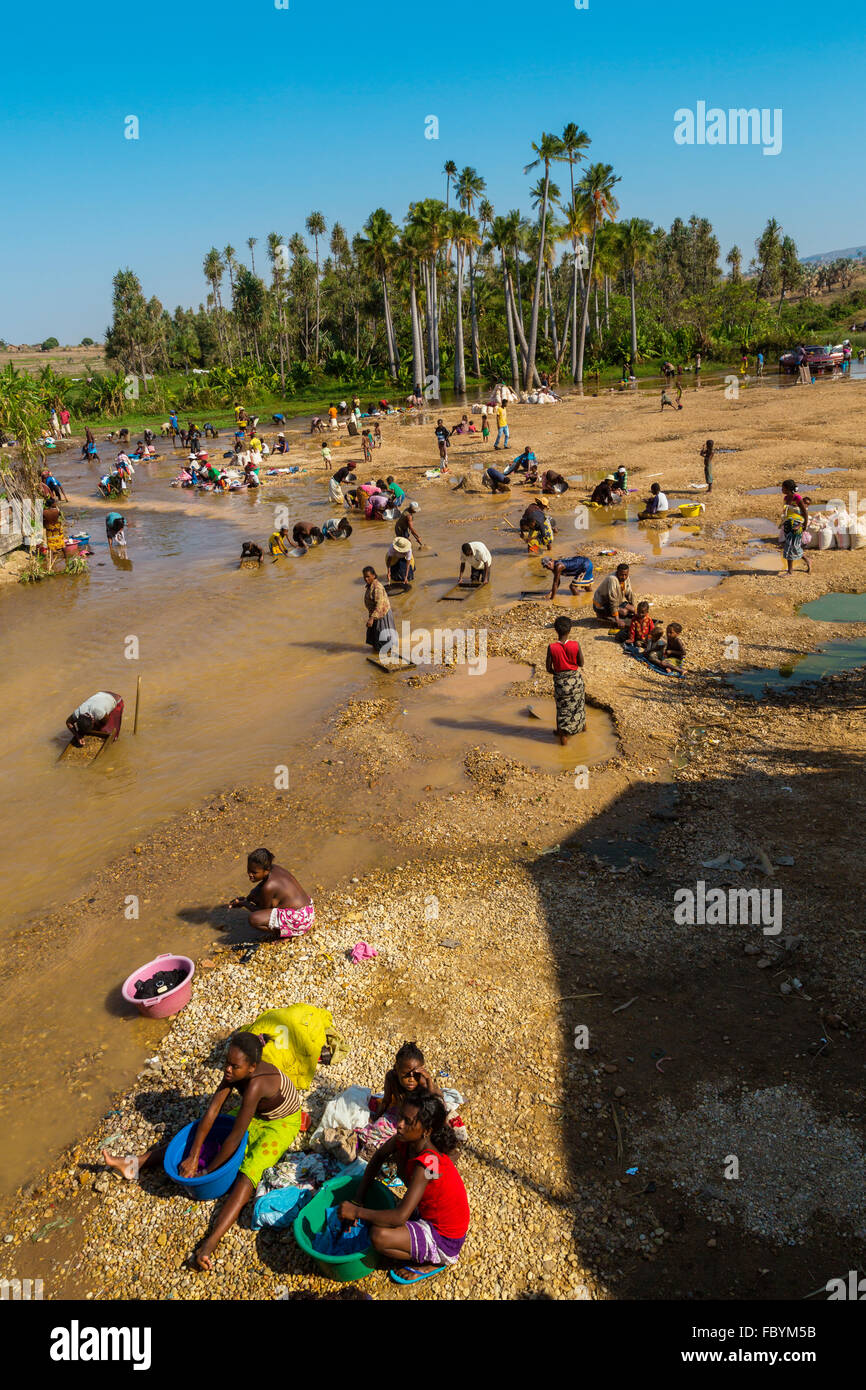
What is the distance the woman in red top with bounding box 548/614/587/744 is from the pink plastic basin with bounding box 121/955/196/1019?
212 inches

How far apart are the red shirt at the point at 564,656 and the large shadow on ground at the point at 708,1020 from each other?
1801 mm

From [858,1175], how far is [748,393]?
40813mm

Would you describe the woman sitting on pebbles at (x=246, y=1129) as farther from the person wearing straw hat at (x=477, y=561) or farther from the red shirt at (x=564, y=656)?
the person wearing straw hat at (x=477, y=561)

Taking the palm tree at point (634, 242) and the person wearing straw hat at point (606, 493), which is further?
the palm tree at point (634, 242)

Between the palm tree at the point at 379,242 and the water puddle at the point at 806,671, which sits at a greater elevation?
the palm tree at the point at 379,242

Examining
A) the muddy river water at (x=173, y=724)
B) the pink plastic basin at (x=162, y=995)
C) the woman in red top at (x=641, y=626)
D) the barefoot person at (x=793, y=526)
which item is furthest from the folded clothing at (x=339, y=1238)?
the barefoot person at (x=793, y=526)

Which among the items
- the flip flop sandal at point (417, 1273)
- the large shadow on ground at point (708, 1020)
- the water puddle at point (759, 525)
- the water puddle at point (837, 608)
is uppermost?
the water puddle at point (759, 525)

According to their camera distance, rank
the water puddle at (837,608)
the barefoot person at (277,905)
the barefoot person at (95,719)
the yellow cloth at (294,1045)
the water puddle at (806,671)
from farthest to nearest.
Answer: the water puddle at (837,608) < the barefoot person at (95,719) < the water puddle at (806,671) < the barefoot person at (277,905) < the yellow cloth at (294,1045)

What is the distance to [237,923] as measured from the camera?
7562 mm

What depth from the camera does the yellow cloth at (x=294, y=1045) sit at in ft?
17.9

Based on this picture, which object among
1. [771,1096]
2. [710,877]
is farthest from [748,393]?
[771,1096]

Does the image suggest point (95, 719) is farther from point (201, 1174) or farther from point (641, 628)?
point (641, 628)

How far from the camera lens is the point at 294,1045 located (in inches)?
217

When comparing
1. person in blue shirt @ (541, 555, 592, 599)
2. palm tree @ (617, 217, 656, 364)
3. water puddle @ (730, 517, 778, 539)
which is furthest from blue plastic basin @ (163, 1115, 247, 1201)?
palm tree @ (617, 217, 656, 364)
